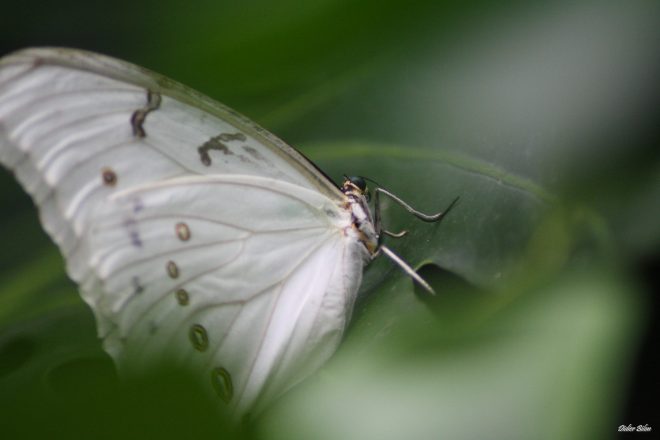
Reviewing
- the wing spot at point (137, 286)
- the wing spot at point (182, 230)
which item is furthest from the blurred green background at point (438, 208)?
the wing spot at point (182, 230)

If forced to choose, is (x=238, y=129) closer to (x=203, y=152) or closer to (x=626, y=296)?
(x=203, y=152)

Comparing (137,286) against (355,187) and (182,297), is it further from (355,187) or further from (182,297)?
(355,187)

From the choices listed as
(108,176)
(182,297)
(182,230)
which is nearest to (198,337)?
(182,297)

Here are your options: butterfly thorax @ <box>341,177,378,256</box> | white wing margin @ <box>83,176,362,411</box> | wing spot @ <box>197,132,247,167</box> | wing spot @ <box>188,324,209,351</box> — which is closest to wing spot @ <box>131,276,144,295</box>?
white wing margin @ <box>83,176,362,411</box>

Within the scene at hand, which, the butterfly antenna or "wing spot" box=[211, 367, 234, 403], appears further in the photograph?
"wing spot" box=[211, 367, 234, 403]

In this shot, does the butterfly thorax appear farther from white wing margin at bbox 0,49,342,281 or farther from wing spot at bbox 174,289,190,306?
wing spot at bbox 174,289,190,306

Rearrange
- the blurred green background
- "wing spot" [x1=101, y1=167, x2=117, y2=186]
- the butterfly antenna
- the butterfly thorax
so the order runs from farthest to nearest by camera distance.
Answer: the butterfly thorax, "wing spot" [x1=101, y1=167, x2=117, y2=186], the butterfly antenna, the blurred green background

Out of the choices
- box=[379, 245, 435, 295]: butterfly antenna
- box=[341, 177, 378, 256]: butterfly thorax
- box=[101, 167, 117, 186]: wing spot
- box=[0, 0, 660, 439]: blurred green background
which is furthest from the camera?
box=[341, 177, 378, 256]: butterfly thorax
